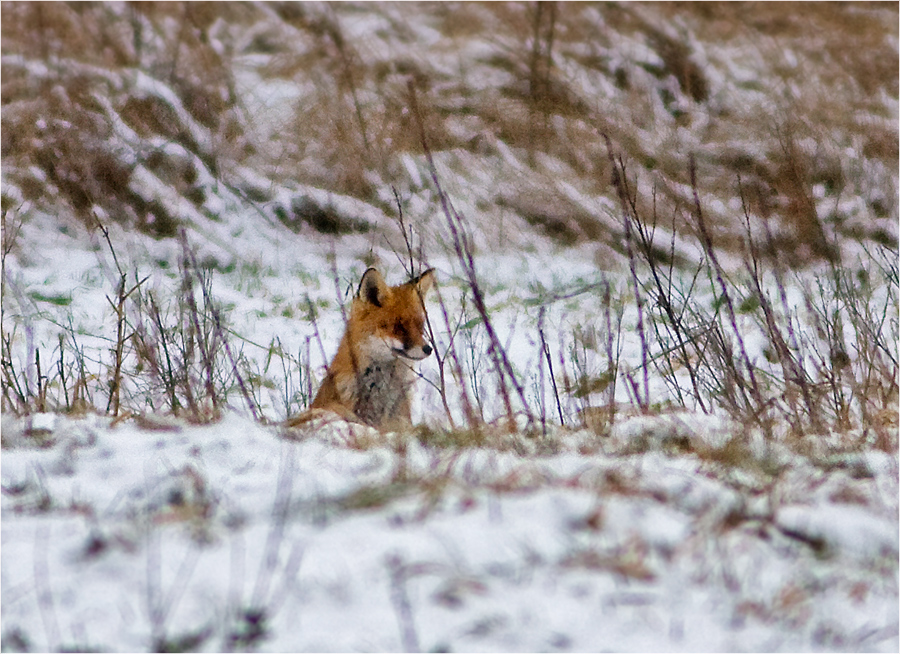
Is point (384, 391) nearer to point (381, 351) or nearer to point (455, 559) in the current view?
point (381, 351)

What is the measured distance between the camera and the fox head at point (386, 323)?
6.12 metres

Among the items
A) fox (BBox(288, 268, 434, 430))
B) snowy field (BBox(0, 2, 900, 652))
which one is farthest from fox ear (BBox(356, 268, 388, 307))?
snowy field (BBox(0, 2, 900, 652))

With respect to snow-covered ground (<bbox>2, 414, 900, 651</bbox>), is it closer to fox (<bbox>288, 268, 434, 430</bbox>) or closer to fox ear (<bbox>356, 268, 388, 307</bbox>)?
fox (<bbox>288, 268, 434, 430</bbox>)

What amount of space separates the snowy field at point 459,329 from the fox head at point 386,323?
17.7 inches

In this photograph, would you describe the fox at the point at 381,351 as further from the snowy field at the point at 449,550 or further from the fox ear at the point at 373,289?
the snowy field at the point at 449,550

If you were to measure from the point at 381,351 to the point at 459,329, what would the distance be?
1.46m

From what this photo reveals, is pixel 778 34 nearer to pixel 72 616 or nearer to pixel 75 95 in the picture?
pixel 75 95

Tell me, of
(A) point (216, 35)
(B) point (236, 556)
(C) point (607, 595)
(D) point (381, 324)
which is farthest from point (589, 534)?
(A) point (216, 35)

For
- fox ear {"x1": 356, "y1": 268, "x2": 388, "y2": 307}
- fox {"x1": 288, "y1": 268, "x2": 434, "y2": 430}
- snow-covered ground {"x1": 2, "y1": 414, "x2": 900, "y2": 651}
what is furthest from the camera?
fox ear {"x1": 356, "y1": 268, "x2": 388, "y2": 307}

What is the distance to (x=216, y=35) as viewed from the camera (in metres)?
13.6

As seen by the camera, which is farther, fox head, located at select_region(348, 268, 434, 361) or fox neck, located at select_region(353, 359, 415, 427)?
fox head, located at select_region(348, 268, 434, 361)

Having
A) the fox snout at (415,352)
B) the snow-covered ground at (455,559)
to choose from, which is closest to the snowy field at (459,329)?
the snow-covered ground at (455,559)

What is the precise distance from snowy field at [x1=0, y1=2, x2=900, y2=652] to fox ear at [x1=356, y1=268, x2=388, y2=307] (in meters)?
0.67

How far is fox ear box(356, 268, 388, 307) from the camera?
6.04m
